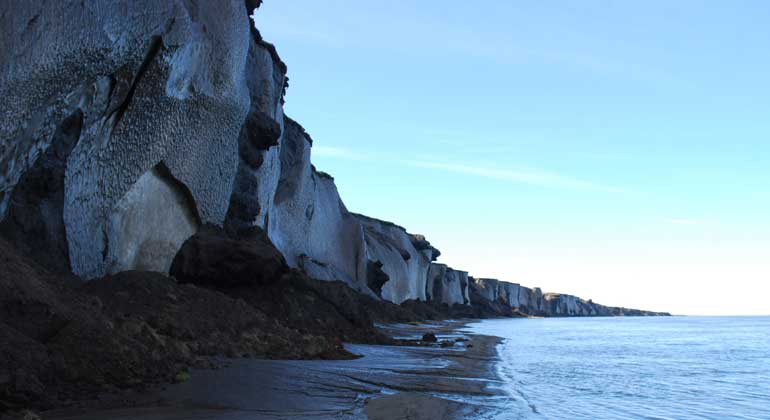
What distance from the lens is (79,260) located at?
1229 cm

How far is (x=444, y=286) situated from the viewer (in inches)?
3206

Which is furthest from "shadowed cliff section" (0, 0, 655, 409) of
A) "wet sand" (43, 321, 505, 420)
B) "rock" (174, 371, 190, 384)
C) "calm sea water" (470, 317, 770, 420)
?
"calm sea water" (470, 317, 770, 420)

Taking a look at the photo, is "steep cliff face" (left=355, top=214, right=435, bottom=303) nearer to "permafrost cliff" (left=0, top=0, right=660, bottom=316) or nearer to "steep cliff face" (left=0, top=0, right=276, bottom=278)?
"permafrost cliff" (left=0, top=0, right=660, bottom=316)

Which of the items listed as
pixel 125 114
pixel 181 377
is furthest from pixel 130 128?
pixel 181 377

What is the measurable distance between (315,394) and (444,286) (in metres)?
75.7

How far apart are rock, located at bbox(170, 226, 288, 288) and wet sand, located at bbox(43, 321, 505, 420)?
5.38 metres

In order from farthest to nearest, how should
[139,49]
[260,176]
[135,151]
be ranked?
[260,176] < [135,151] < [139,49]

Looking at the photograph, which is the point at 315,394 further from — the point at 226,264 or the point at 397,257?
the point at 397,257

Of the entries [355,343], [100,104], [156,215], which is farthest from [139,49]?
[355,343]

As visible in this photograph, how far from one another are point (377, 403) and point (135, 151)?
10.1 m

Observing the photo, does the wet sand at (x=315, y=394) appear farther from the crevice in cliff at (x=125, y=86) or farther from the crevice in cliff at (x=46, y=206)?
the crevice in cliff at (x=125, y=86)

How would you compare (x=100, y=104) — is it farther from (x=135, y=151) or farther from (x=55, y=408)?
(x=55, y=408)

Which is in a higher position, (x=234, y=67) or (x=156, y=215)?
(x=234, y=67)

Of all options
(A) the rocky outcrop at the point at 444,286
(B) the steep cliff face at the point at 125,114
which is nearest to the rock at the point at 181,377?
(B) the steep cliff face at the point at 125,114
